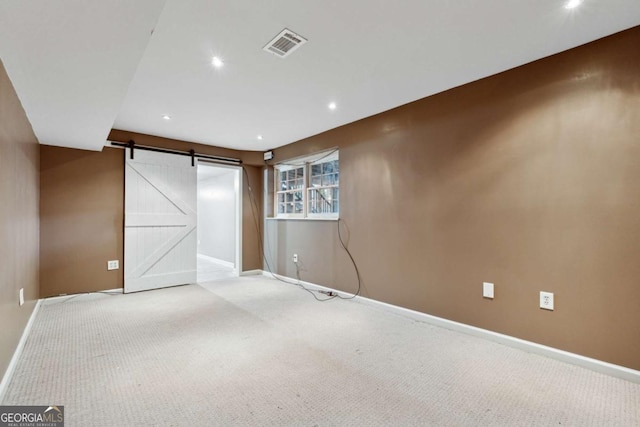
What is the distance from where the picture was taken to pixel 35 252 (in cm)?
325

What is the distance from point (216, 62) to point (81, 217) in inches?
122

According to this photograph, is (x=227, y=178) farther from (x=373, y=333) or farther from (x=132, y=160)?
(x=373, y=333)

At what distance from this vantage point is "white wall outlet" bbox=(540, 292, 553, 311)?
2.25 m

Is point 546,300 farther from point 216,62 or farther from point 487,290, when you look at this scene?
point 216,62

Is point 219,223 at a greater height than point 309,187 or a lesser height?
lesser

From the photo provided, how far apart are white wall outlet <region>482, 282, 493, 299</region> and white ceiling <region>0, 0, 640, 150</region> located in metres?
1.89

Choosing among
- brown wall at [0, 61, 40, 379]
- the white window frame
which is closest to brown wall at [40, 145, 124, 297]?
brown wall at [0, 61, 40, 379]

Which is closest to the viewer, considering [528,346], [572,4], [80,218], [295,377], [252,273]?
[572,4]

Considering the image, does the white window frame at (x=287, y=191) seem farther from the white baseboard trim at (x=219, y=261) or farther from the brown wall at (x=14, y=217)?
the brown wall at (x=14, y=217)

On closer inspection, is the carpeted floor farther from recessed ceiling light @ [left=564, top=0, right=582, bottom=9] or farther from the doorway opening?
recessed ceiling light @ [left=564, top=0, right=582, bottom=9]

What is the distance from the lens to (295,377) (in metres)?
1.96

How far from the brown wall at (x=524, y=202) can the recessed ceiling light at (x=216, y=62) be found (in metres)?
1.94

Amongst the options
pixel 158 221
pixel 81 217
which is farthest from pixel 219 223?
pixel 81 217

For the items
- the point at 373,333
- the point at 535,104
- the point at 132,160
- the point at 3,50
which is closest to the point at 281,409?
the point at 373,333
